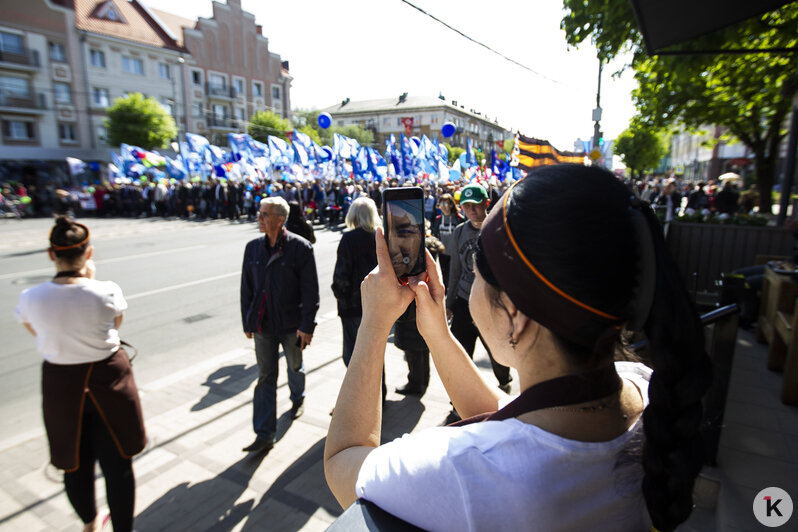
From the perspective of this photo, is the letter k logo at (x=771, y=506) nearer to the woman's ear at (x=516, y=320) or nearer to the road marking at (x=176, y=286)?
the woman's ear at (x=516, y=320)

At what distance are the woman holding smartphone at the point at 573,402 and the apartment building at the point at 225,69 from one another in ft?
168

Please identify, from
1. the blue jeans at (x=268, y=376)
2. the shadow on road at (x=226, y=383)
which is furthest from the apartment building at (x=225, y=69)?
the blue jeans at (x=268, y=376)

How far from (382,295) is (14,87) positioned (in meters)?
48.9

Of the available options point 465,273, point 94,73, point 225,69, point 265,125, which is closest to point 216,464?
point 465,273

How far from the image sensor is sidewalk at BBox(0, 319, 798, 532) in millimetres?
3010

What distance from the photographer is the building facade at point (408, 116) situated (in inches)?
3449

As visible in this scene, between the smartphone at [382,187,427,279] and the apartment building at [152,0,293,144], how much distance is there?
50.6m

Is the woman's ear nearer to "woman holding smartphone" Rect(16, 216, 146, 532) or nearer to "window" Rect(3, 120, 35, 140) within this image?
"woman holding smartphone" Rect(16, 216, 146, 532)

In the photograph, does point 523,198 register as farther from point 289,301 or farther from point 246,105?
point 246,105

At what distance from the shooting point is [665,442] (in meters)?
0.84

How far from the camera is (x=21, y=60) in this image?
117 ft

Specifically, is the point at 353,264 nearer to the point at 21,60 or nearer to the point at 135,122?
the point at 135,122

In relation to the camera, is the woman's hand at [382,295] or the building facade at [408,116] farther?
the building facade at [408,116]

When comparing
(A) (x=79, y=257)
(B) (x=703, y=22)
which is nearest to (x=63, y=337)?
(A) (x=79, y=257)
